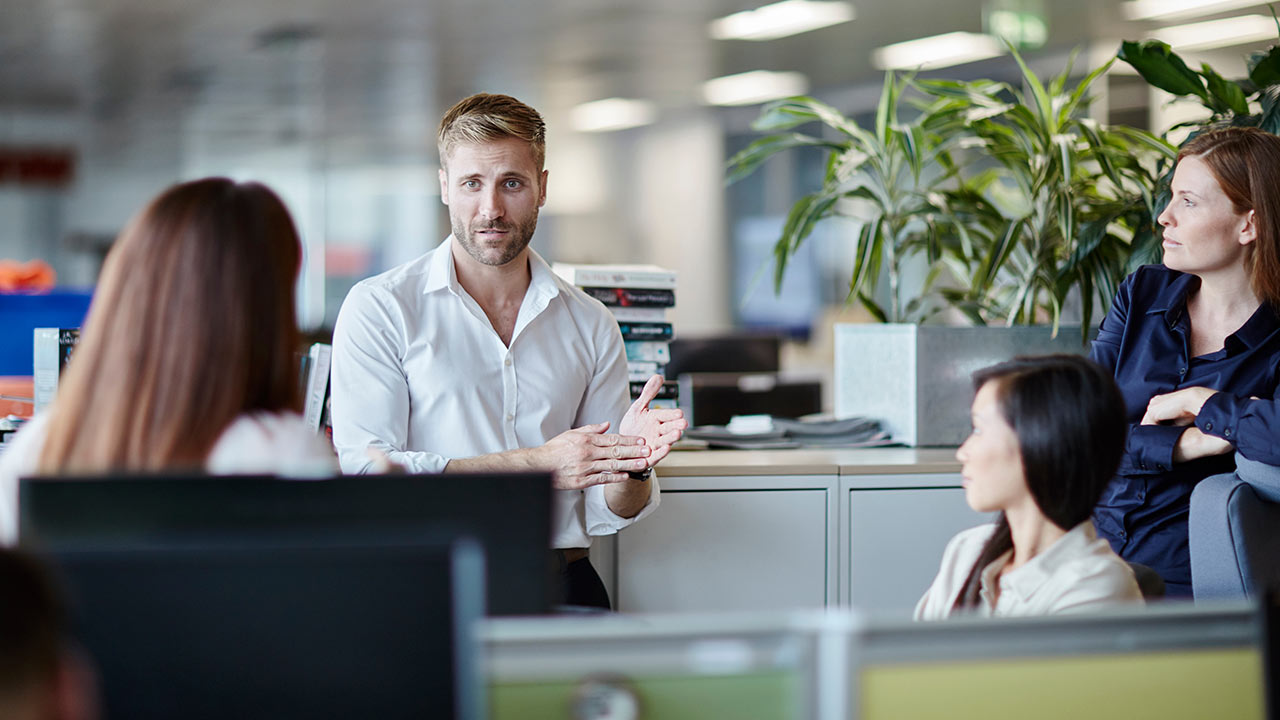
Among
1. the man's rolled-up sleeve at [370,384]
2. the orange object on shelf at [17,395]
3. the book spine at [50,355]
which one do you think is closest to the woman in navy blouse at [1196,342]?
the man's rolled-up sleeve at [370,384]

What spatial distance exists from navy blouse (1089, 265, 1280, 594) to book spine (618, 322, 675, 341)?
1.09 metres

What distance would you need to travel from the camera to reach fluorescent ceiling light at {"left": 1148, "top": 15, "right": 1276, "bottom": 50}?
6.55 m

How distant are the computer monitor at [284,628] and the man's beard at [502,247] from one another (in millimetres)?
1608

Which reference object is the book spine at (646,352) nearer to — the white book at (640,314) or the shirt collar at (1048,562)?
the white book at (640,314)

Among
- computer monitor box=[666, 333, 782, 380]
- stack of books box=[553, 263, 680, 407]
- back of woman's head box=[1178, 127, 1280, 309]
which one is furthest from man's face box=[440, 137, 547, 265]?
computer monitor box=[666, 333, 782, 380]

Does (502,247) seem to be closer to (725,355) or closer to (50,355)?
(50,355)

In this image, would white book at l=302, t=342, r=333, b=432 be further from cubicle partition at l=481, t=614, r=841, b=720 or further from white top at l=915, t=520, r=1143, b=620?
cubicle partition at l=481, t=614, r=841, b=720

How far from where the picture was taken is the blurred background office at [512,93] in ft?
21.9

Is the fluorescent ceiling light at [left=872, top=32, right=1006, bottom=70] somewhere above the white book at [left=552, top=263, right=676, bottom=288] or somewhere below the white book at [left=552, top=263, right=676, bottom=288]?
above

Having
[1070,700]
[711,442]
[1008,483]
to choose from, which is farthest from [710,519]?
[1070,700]

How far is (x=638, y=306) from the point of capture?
3.04 metres

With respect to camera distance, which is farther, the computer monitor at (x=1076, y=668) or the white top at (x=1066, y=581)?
the white top at (x=1066, y=581)

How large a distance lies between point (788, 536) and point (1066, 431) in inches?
51.5

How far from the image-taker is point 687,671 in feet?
2.72
